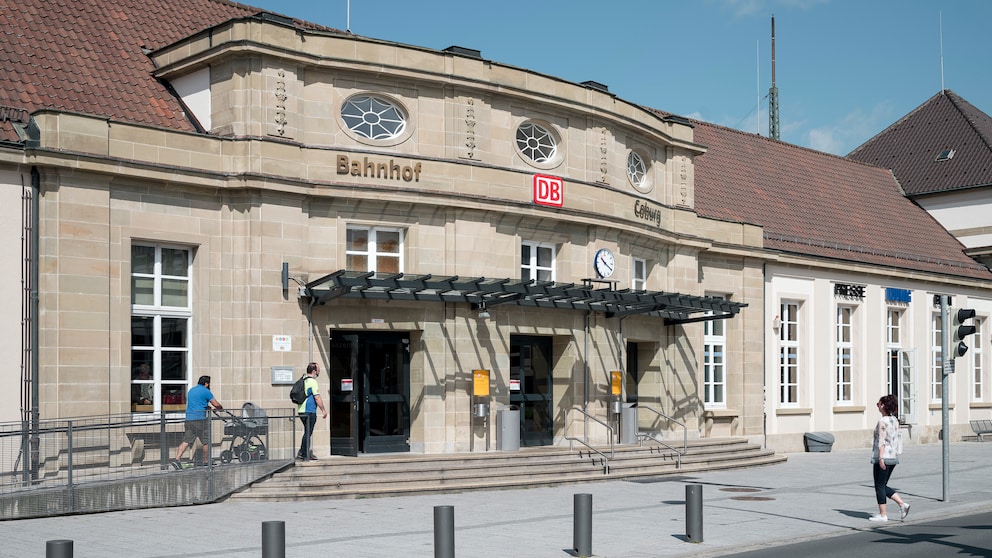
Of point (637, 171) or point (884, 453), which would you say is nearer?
point (884, 453)

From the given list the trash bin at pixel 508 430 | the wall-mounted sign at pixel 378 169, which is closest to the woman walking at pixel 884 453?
the trash bin at pixel 508 430

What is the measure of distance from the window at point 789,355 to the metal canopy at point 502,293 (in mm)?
6514

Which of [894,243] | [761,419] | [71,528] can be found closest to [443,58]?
[71,528]

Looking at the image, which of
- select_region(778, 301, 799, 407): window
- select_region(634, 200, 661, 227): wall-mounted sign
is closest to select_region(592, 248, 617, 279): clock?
select_region(634, 200, 661, 227): wall-mounted sign

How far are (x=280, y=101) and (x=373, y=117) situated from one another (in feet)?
6.59

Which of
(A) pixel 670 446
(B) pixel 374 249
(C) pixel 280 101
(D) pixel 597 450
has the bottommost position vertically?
(A) pixel 670 446

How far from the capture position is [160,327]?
68.7 ft

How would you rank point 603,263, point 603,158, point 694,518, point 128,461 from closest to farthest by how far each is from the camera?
point 694,518 < point 128,461 < point 603,158 < point 603,263

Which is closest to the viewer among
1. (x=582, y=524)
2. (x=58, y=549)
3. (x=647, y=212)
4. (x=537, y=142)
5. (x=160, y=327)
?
(x=58, y=549)

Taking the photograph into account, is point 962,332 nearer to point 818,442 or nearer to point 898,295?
point 818,442

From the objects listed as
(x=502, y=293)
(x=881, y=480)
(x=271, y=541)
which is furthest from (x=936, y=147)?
(x=271, y=541)

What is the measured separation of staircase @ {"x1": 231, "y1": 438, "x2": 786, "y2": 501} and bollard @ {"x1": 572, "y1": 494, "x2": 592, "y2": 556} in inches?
279

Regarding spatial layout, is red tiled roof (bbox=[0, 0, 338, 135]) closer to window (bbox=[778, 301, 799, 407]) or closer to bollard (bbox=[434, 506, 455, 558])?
bollard (bbox=[434, 506, 455, 558])

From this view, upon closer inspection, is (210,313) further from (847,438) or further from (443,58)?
(847,438)
